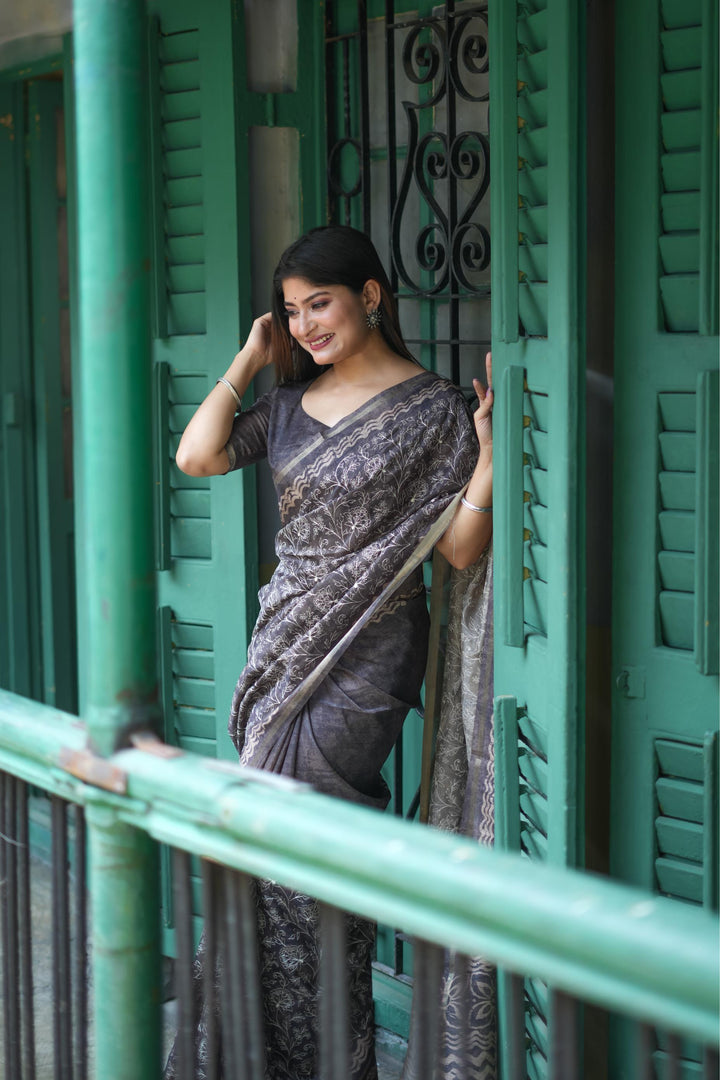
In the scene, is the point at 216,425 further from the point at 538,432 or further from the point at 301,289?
the point at 538,432

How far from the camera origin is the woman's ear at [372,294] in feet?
9.44

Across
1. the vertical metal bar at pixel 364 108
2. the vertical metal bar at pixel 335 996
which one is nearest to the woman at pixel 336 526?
the vertical metal bar at pixel 364 108

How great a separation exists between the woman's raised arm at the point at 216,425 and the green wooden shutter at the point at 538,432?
717 mm

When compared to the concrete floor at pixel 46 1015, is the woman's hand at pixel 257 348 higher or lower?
higher

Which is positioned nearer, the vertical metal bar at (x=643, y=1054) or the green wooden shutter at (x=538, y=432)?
the vertical metal bar at (x=643, y=1054)

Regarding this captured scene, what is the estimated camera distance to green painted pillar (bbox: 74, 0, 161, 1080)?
1.44 m

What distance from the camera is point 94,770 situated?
1.54 meters

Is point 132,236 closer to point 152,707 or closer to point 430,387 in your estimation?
point 152,707

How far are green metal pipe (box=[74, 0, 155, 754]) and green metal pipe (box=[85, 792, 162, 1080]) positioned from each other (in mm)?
111

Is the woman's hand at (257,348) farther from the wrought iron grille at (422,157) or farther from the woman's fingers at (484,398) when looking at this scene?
the woman's fingers at (484,398)

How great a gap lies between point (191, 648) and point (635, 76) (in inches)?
77.7

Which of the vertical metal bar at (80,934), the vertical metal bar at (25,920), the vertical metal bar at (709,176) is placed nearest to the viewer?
the vertical metal bar at (80,934)

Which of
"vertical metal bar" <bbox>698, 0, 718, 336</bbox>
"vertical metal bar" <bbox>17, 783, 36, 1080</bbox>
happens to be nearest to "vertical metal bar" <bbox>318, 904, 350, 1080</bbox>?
"vertical metal bar" <bbox>17, 783, 36, 1080</bbox>

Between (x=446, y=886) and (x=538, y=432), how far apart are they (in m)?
1.47
